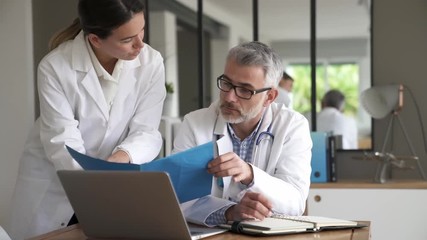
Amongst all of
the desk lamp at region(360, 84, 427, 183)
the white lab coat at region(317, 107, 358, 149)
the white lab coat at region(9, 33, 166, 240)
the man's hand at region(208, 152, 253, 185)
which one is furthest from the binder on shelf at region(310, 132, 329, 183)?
the man's hand at region(208, 152, 253, 185)

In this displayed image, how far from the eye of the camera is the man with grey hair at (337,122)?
4.78 meters

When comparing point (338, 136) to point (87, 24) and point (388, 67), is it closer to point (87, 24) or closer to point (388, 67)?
point (388, 67)

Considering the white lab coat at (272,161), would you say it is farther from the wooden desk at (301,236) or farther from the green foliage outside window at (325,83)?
the green foliage outside window at (325,83)

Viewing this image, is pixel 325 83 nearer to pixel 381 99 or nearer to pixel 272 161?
pixel 381 99

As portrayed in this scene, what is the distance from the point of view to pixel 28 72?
184 inches

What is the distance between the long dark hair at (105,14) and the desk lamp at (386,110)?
239 cm

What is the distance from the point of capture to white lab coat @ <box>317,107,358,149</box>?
4.76 metres

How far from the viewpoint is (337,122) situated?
200 inches

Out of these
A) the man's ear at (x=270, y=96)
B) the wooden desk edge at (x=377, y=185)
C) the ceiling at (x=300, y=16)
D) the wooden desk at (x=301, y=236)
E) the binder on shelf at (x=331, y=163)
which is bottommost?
the wooden desk edge at (x=377, y=185)

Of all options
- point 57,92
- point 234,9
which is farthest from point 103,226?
point 234,9

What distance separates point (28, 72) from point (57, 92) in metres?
2.50

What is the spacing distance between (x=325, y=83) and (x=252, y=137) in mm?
4583

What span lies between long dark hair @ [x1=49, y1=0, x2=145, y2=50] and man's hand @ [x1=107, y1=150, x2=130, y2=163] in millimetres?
352

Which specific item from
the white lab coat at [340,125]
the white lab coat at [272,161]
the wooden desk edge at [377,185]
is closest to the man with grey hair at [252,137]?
the white lab coat at [272,161]
